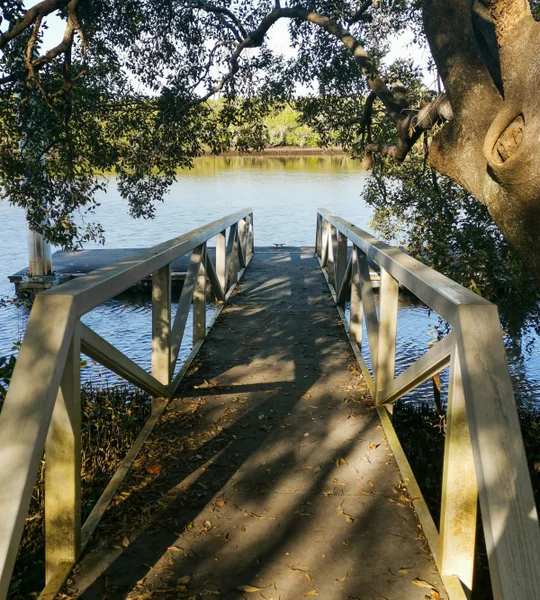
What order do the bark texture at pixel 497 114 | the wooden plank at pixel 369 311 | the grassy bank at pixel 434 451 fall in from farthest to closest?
the grassy bank at pixel 434 451 → the wooden plank at pixel 369 311 → the bark texture at pixel 497 114

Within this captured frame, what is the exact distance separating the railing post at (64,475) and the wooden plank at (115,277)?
0.13 m

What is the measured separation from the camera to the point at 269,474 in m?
3.09

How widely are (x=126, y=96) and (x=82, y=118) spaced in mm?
725

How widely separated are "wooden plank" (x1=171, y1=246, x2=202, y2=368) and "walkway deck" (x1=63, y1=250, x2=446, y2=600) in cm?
31

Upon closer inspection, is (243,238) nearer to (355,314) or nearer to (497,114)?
(355,314)

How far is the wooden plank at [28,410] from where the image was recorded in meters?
1.64

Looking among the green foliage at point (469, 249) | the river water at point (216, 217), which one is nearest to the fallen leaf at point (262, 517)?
the green foliage at point (469, 249)

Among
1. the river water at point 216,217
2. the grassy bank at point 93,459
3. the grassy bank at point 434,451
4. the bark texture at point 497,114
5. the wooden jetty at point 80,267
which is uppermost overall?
the bark texture at point 497,114

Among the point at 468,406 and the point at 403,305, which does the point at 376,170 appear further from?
the point at 468,406

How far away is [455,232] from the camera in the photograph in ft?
25.6

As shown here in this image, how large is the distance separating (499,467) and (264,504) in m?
1.34

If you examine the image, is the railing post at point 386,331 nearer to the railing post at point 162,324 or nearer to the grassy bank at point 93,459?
the railing post at point 162,324

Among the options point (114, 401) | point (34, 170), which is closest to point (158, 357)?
point (114, 401)

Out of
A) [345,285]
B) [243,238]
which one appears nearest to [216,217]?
[243,238]
